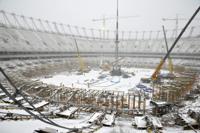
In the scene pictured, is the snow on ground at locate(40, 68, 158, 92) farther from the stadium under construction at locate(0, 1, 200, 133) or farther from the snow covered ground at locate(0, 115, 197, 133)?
the snow covered ground at locate(0, 115, 197, 133)

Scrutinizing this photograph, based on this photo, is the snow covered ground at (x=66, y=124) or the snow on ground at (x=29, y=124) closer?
the snow on ground at (x=29, y=124)

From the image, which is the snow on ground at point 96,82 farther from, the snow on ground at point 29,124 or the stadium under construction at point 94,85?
the snow on ground at point 29,124

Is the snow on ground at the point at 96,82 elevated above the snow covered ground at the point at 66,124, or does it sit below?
above

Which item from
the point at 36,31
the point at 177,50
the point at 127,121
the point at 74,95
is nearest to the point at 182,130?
the point at 127,121

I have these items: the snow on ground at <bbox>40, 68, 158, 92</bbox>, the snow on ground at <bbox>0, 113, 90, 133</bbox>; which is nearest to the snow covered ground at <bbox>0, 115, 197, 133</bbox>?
the snow on ground at <bbox>0, 113, 90, 133</bbox>

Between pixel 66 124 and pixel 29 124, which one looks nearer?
pixel 29 124

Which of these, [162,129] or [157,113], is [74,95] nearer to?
[157,113]

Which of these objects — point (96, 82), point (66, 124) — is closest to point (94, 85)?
point (96, 82)

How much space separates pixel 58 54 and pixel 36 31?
1698 cm

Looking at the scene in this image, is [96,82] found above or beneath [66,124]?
above

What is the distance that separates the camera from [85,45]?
8019 centimetres

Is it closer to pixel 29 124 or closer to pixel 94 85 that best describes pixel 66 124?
pixel 29 124

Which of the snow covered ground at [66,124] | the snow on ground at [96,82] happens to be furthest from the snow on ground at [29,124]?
the snow on ground at [96,82]

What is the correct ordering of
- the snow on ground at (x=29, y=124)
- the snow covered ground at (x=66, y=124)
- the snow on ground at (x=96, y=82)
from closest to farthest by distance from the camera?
1. the snow on ground at (x=29, y=124)
2. the snow covered ground at (x=66, y=124)
3. the snow on ground at (x=96, y=82)
